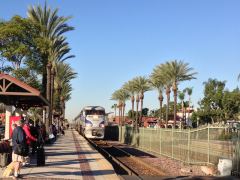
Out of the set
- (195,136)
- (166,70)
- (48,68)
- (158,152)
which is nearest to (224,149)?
(195,136)

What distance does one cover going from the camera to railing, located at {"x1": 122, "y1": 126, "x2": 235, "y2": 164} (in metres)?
18.4

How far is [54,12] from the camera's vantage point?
A: 133 ft

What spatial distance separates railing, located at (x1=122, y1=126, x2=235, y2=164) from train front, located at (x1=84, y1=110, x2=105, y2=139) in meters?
16.3

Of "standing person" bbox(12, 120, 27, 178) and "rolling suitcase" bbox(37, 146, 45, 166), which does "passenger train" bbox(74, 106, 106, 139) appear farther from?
"standing person" bbox(12, 120, 27, 178)

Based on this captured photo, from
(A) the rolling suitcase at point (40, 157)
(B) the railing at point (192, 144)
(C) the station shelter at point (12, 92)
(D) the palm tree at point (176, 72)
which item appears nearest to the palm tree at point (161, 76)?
(D) the palm tree at point (176, 72)

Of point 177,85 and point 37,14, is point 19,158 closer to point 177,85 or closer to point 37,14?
point 37,14

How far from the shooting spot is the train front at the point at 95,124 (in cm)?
5041

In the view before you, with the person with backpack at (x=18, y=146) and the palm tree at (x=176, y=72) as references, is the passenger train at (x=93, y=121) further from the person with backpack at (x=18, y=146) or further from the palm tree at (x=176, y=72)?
the person with backpack at (x=18, y=146)

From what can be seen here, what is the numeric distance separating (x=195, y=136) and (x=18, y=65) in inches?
980

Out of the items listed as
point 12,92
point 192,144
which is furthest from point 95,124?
point 12,92

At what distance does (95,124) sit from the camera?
50.7 meters

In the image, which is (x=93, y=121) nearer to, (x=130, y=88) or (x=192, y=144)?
(x=192, y=144)

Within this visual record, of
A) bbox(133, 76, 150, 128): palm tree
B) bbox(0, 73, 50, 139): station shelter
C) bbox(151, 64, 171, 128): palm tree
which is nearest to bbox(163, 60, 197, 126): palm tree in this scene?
bbox(151, 64, 171, 128): palm tree

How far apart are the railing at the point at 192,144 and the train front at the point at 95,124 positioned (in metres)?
16.3
